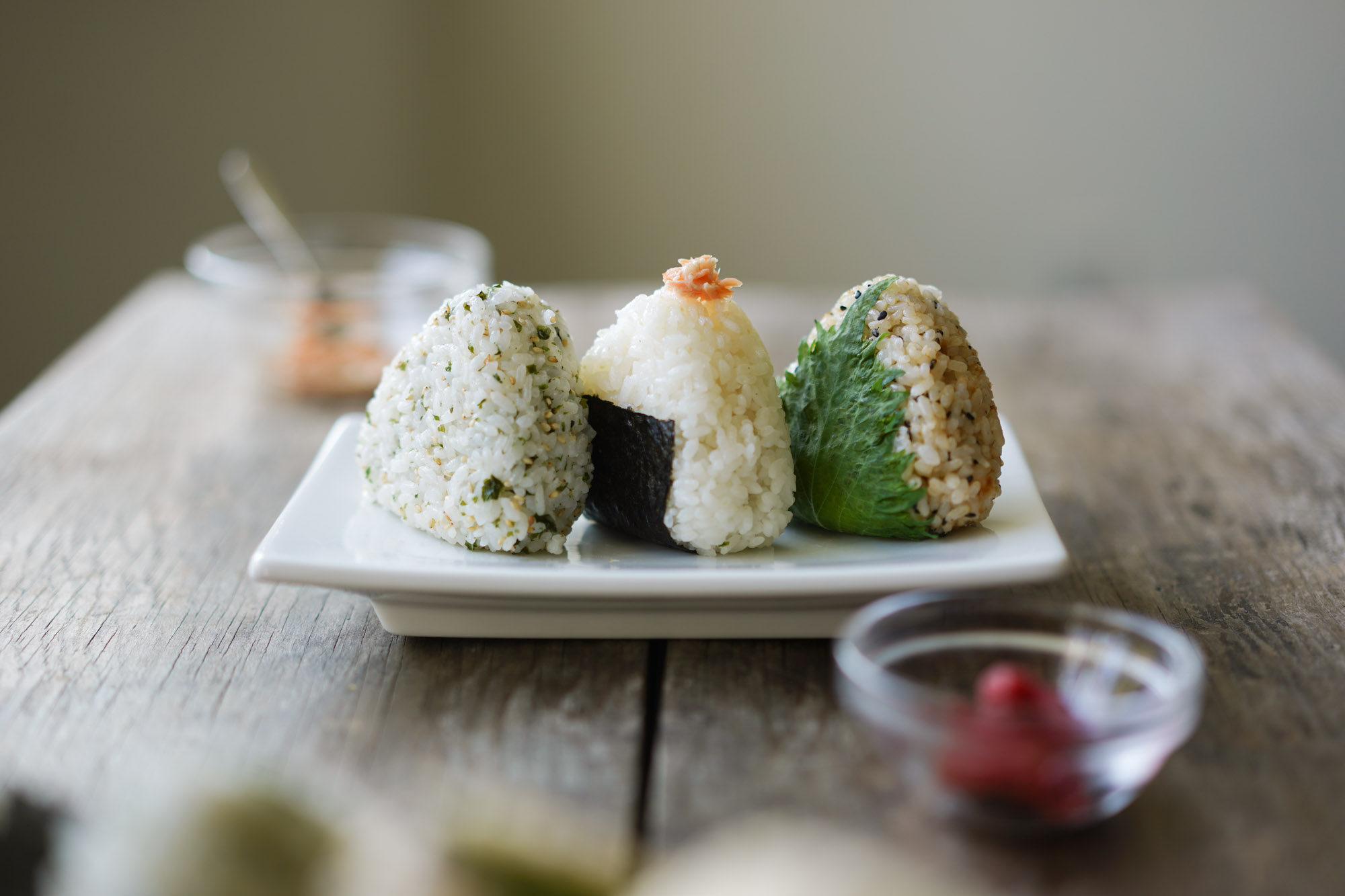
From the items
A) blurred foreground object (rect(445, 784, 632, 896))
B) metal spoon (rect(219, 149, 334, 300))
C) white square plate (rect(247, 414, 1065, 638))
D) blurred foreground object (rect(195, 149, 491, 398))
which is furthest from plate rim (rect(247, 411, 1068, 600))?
metal spoon (rect(219, 149, 334, 300))

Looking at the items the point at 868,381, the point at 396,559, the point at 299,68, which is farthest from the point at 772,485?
the point at 299,68

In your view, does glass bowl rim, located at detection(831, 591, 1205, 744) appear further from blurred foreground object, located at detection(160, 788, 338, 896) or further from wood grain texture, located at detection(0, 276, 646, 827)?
blurred foreground object, located at detection(160, 788, 338, 896)

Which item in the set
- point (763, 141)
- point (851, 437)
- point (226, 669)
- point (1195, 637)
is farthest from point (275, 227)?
point (763, 141)

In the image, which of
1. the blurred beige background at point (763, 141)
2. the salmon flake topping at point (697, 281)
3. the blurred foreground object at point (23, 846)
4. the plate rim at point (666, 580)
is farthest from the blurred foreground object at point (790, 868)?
the blurred beige background at point (763, 141)

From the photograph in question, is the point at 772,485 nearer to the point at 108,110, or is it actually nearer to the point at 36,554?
the point at 36,554

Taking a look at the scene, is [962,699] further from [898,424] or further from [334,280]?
[334,280]

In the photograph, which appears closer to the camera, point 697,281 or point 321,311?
point 697,281

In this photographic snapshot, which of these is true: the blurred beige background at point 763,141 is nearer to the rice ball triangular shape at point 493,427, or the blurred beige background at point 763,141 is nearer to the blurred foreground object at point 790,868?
the rice ball triangular shape at point 493,427
